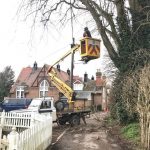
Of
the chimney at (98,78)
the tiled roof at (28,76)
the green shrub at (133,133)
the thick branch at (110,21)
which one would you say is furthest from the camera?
the chimney at (98,78)

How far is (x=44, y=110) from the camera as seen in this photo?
85.6 feet

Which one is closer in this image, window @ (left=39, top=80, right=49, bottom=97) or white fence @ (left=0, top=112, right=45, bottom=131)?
white fence @ (left=0, top=112, right=45, bottom=131)

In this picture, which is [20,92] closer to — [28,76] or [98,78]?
[28,76]

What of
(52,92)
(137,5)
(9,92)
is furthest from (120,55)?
(9,92)

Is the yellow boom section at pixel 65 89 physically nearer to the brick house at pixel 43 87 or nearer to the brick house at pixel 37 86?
the brick house at pixel 43 87

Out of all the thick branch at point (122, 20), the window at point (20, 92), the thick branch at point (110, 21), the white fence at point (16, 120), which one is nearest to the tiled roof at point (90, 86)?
the window at point (20, 92)

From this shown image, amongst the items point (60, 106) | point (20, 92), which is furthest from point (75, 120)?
point (20, 92)

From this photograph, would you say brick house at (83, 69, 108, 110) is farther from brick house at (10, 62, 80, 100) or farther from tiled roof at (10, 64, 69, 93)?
brick house at (10, 62, 80, 100)

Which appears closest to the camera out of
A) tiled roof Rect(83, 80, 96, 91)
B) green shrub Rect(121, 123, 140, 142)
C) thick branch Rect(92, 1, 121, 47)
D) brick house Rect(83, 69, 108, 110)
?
green shrub Rect(121, 123, 140, 142)

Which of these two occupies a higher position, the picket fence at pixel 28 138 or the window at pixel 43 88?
the window at pixel 43 88

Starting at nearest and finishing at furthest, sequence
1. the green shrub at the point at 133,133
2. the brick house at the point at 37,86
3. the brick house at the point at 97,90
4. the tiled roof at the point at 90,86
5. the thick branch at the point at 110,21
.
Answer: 1. the green shrub at the point at 133,133
2. the thick branch at the point at 110,21
3. the brick house at the point at 37,86
4. the brick house at the point at 97,90
5. the tiled roof at the point at 90,86

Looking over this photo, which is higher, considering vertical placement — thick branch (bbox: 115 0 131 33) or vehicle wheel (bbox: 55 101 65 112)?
thick branch (bbox: 115 0 131 33)

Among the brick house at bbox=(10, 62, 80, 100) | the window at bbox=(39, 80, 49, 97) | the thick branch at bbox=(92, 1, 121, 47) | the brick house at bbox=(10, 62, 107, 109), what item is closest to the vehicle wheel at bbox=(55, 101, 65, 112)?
the thick branch at bbox=(92, 1, 121, 47)

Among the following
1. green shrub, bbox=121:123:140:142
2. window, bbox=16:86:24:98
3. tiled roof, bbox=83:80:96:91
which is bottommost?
green shrub, bbox=121:123:140:142
